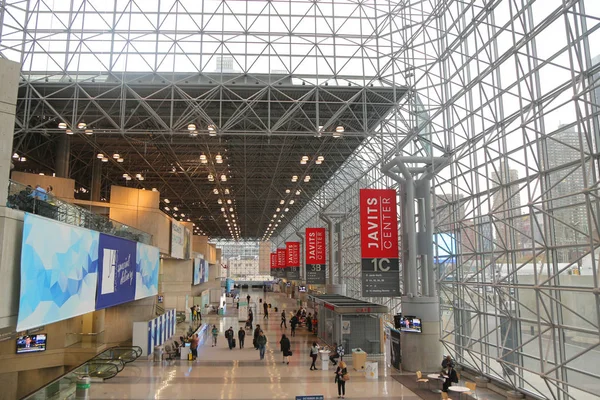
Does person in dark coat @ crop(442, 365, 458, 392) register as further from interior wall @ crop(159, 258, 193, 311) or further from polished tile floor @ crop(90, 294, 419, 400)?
interior wall @ crop(159, 258, 193, 311)

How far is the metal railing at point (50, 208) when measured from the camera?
1049 centimetres

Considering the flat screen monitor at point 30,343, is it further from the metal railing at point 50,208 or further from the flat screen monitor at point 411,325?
the flat screen monitor at point 411,325

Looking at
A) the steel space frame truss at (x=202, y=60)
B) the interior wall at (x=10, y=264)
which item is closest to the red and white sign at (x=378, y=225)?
the steel space frame truss at (x=202, y=60)

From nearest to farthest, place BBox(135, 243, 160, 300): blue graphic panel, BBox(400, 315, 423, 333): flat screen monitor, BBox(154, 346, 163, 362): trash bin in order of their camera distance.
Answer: BBox(400, 315, 423, 333): flat screen monitor → BBox(154, 346, 163, 362): trash bin → BBox(135, 243, 160, 300): blue graphic panel

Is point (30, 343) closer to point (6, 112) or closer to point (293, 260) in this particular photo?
point (6, 112)

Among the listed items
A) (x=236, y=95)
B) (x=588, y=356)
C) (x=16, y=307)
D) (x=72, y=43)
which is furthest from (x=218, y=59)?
(x=588, y=356)

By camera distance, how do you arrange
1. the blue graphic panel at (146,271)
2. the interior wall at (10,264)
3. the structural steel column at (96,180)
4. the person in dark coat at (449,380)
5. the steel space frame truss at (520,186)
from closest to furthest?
1. the interior wall at (10,264)
2. the steel space frame truss at (520,186)
3. the person in dark coat at (449,380)
4. the blue graphic panel at (146,271)
5. the structural steel column at (96,180)

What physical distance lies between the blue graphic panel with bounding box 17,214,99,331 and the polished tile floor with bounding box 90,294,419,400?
11.6 ft

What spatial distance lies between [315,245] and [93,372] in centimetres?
2097

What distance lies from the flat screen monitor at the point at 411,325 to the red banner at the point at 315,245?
54.2ft

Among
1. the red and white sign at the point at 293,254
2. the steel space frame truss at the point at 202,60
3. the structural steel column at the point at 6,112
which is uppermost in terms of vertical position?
the steel space frame truss at the point at 202,60

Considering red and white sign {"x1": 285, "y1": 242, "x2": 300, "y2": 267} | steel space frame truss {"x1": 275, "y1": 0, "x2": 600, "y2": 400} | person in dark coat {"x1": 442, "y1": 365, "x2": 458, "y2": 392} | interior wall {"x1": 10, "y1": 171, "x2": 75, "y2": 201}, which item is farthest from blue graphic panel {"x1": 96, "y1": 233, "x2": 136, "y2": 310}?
red and white sign {"x1": 285, "y1": 242, "x2": 300, "y2": 267}

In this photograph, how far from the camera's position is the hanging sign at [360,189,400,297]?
18.9 meters

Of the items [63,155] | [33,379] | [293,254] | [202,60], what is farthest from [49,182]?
[293,254]
